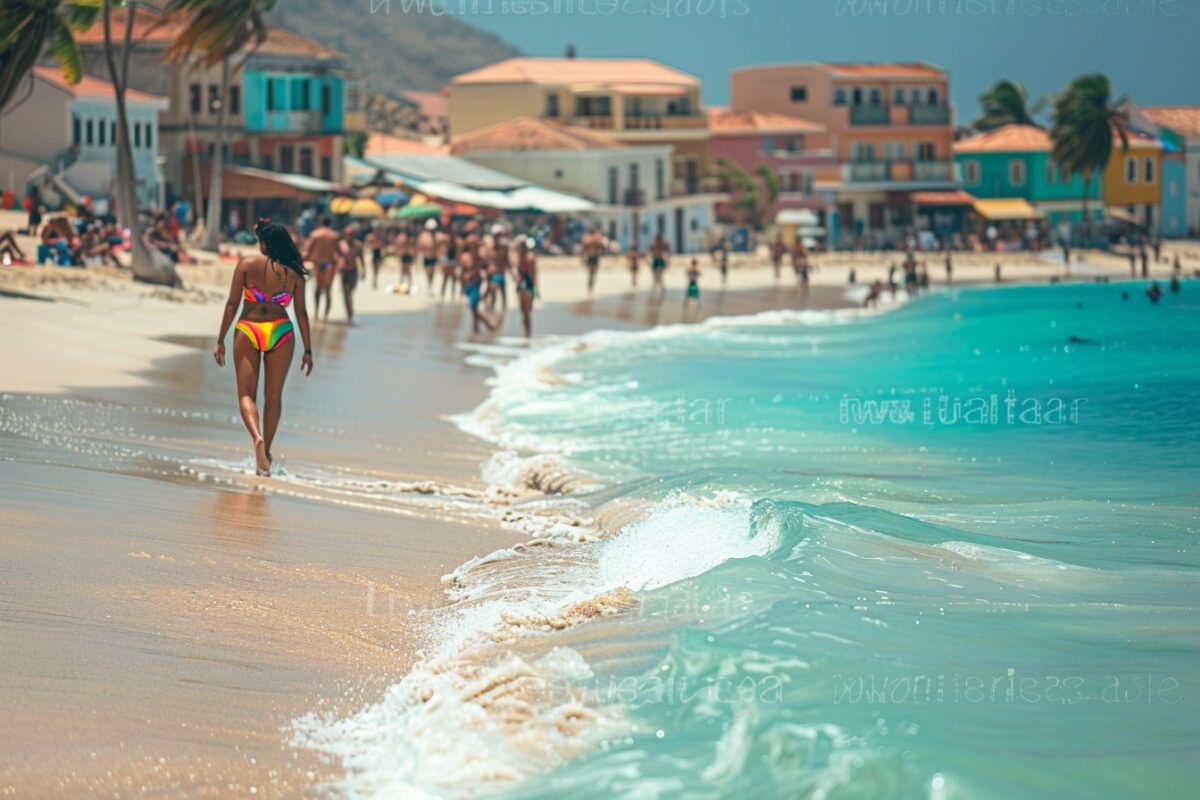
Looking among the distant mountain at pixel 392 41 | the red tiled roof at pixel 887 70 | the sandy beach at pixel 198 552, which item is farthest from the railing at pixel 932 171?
the distant mountain at pixel 392 41

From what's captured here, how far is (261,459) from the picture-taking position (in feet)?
31.7

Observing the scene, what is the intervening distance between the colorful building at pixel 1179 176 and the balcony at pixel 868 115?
1448cm

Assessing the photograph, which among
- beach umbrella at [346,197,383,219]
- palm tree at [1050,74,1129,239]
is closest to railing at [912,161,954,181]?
palm tree at [1050,74,1129,239]

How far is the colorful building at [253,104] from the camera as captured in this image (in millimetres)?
49688

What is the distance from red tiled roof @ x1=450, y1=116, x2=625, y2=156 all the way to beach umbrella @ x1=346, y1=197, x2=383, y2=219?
46.0 feet

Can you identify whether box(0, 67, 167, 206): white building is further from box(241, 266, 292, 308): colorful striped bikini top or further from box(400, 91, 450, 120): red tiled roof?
box(400, 91, 450, 120): red tiled roof

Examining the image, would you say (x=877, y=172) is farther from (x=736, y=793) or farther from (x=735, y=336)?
(x=736, y=793)

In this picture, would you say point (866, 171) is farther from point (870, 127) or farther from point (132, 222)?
point (132, 222)

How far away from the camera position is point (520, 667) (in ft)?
19.0

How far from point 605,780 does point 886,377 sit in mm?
17978

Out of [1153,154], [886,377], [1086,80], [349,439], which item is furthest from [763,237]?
[349,439]

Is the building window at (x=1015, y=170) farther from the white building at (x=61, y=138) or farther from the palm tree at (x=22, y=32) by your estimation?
the palm tree at (x=22, y=32)

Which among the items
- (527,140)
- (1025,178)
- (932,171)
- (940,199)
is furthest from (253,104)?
(1025,178)

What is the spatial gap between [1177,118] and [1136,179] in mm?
5780
